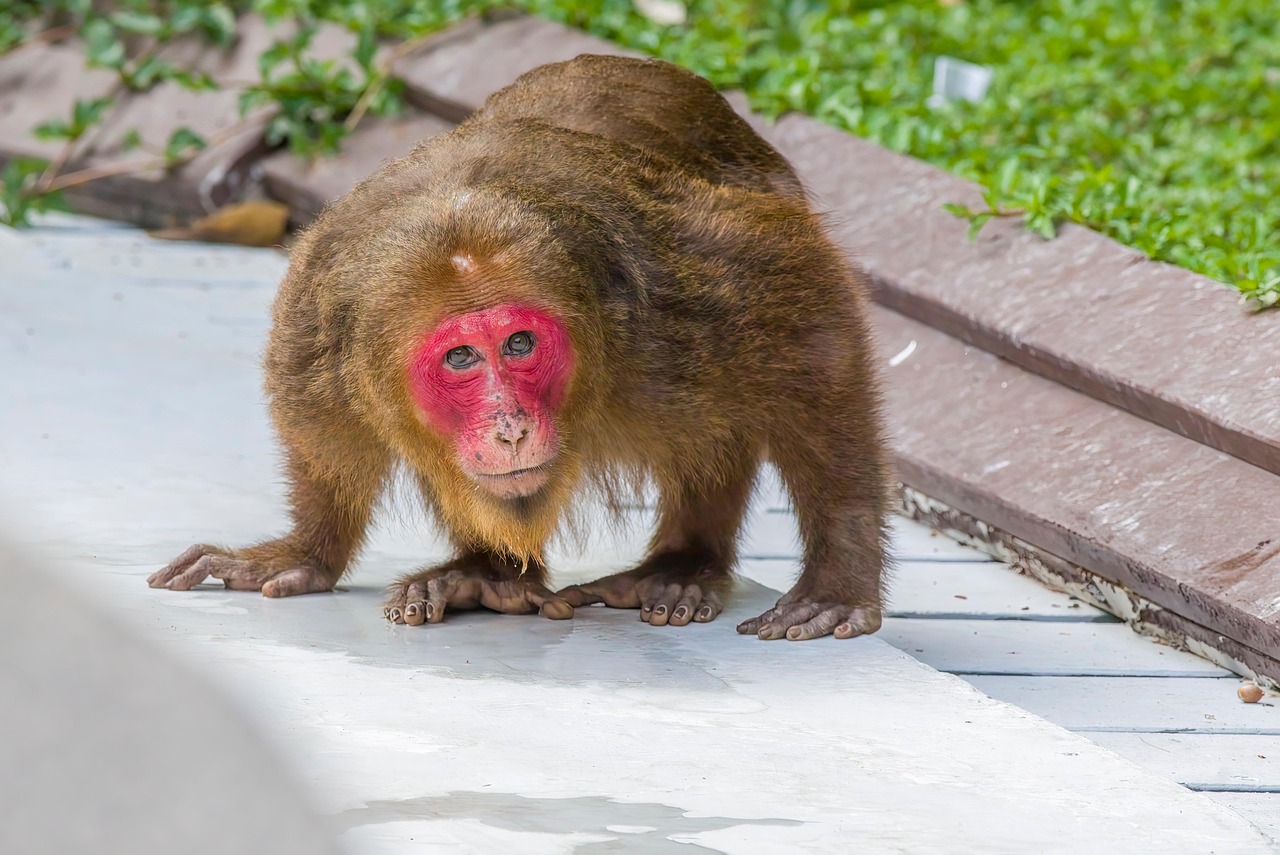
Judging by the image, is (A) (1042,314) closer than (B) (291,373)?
No

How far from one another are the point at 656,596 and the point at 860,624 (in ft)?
1.68

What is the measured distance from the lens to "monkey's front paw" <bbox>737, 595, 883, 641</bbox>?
3.98 meters

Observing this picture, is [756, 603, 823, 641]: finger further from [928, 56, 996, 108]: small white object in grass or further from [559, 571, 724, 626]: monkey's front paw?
[928, 56, 996, 108]: small white object in grass

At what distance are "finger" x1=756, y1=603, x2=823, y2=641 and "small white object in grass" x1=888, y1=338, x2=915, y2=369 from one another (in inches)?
72.4

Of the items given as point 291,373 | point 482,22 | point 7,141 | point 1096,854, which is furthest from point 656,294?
point 7,141

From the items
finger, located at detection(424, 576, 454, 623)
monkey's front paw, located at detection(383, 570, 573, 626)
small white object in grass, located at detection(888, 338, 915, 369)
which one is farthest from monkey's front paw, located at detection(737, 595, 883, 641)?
small white object in grass, located at detection(888, 338, 915, 369)

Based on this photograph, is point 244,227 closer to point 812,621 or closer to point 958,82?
point 958,82

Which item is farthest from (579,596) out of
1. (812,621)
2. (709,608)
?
(812,621)

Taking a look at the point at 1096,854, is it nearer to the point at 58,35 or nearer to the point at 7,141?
the point at 7,141

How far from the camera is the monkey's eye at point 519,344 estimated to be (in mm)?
3488

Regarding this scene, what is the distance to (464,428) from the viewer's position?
140 inches

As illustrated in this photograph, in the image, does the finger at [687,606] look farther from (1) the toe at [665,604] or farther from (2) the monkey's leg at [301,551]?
(2) the monkey's leg at [301,551]

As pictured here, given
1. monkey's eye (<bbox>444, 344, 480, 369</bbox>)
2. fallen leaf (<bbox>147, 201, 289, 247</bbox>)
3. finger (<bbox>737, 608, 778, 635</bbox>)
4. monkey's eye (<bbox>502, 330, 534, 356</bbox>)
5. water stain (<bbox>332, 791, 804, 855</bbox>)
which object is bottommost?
fallen leaf (<bbox>147, 201, 289, 247</bbox>)

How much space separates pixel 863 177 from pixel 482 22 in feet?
9.25
